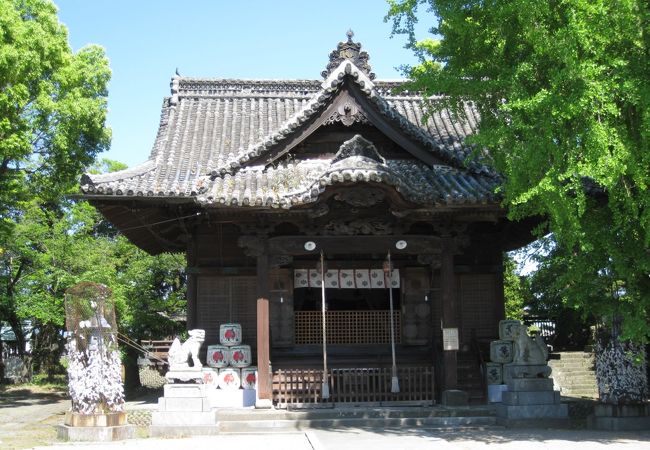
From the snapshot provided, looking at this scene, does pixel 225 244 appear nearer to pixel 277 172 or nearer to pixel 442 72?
pixel 277 172

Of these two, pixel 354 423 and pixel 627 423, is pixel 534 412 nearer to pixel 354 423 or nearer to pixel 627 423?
pixel 627 423

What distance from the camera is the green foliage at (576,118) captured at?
10344 mm

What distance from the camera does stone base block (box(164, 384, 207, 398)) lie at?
1327 cm

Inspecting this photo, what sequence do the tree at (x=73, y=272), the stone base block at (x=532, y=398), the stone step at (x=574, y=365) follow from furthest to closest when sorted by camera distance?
the tree at (x=73, y=272) < the stone step at (x=574, y=365) < the stone base block at (x=532, y=398)

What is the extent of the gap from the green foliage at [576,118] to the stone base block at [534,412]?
271cm

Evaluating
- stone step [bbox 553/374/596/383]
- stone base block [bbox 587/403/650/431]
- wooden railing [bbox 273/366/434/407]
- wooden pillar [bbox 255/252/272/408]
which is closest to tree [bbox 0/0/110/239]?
wooden pillar [bbox 255/252/272/408]

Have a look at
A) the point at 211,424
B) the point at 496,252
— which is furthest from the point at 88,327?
the point at 496,252

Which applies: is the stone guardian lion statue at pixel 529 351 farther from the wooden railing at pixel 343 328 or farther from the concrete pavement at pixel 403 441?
the wooden railing at pixel 343 328

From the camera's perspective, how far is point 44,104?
60.5ft

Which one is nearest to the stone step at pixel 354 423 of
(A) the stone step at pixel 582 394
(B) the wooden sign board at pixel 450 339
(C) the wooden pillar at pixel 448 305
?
(C) the wooden pillar at pixel 448 305

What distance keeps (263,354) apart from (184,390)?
1911 mm

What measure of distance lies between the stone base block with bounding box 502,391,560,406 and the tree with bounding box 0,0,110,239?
1301cm

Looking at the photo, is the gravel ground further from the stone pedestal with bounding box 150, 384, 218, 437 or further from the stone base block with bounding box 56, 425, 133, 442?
the stone pedestal with bounding box 150, 384, 218, 437

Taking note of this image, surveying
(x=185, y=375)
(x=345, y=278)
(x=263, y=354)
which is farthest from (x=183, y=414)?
(x=345, y=278)
